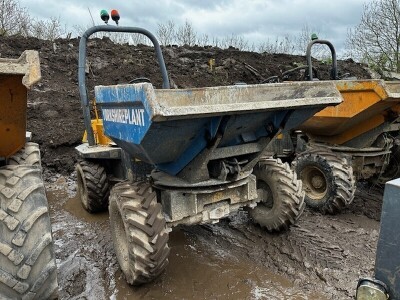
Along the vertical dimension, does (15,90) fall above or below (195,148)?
above

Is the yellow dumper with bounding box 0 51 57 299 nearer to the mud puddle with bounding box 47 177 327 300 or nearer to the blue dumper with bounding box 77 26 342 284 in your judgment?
the blue dumper with bounding box 77 26 342 284

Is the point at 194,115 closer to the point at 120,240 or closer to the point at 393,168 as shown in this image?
the point at 120,240

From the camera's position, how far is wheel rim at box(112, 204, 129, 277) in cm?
304

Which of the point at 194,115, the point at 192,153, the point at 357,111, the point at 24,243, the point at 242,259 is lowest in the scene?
the point at 242,259

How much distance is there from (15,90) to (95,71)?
26.7 ft

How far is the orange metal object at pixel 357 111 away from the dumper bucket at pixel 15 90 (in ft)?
11.3

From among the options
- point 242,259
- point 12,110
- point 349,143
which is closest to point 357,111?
point 349,143

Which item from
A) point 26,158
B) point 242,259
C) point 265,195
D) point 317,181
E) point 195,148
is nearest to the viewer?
point 26,158

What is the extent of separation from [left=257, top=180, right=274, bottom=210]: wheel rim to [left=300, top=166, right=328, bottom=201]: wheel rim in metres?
1.09

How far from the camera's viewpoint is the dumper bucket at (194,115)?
7.66ft

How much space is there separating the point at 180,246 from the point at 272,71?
9.55 meters

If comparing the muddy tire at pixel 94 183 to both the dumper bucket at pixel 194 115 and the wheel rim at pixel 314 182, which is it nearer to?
the dumper bucket at pixel 194 115

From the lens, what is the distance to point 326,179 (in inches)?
175

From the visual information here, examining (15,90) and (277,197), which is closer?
(15,90)
